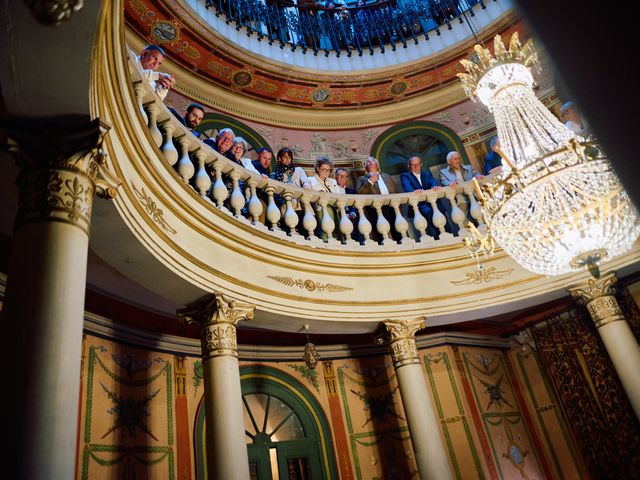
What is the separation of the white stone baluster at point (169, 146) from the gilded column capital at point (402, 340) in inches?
147

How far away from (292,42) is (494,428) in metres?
8.88

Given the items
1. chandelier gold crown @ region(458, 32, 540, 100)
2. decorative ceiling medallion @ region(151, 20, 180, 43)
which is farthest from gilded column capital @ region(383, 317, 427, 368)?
decorative ceiling medallion @ region(151, 20, 180, 43)

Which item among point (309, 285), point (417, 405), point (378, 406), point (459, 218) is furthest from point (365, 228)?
point (378, 406)

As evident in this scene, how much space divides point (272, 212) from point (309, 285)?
3.59ft

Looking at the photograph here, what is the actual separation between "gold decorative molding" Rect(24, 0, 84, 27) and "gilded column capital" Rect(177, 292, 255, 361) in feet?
10.8

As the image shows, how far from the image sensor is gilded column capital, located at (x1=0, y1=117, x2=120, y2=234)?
3.02m

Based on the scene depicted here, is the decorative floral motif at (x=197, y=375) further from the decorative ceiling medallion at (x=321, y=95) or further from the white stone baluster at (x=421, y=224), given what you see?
the decorative ceiling medallion at (x=321, y=95)

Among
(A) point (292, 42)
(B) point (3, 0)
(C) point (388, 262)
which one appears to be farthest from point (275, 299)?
(A) point (292, 42)

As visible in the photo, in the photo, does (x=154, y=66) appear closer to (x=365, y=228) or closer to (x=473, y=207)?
(x=365, y=228)

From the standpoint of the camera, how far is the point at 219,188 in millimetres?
5797

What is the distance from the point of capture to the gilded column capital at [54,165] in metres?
3.02

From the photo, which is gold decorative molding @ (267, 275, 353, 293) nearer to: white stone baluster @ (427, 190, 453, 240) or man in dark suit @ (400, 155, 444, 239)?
white stone baluster @ (427, 190, 453, 240)

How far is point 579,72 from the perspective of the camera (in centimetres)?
92

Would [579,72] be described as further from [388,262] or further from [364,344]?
[364,344]
